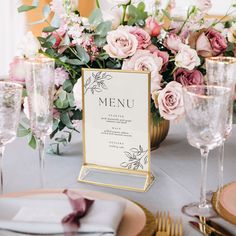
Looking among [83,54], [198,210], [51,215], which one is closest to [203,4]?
[83,54]

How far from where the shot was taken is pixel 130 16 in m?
1.31

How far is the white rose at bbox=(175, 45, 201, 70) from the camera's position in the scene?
3.97ft

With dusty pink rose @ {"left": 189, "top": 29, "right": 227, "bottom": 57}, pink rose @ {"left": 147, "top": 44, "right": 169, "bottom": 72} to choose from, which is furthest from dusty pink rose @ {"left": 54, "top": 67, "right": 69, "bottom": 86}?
dusty pink rose @ {"left": 189, "top": 29, "right": 227, "bottom": 57}

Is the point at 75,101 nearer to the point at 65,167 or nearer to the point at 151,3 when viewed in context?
the point at 65,167

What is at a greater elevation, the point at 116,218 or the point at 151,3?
the point at 151,3

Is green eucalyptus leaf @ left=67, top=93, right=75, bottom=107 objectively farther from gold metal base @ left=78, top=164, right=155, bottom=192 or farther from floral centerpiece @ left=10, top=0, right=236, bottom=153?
gold metal base @ left=78, top=164, right=155, bottom=192

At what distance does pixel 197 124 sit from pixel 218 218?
19cm

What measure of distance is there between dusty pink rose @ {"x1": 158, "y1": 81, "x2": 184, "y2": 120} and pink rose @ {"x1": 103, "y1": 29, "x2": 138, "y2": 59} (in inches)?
4.8

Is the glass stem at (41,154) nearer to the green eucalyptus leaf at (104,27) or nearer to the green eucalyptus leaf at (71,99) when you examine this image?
the green eucalyptus leaf at (71,99)

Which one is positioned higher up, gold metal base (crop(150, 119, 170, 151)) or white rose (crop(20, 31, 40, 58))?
white rose (crop(20, 31, 40, 58))

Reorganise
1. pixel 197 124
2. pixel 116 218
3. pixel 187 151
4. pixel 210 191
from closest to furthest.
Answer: pixel 116 218 < pixel 197 124 < pixel 210 191 < pixel 187 151

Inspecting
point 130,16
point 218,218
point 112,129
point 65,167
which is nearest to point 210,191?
point 218,218

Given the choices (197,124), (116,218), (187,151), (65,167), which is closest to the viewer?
(116,218)

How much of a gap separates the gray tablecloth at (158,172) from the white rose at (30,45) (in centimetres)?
28
